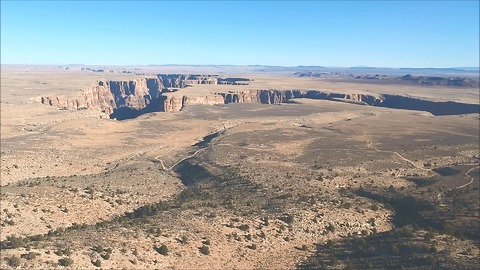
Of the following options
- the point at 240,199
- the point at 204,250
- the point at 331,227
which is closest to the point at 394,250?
the point at 331,227

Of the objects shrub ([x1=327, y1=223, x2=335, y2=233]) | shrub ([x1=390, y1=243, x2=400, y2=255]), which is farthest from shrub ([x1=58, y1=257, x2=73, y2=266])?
shrub ([x1=390, y1=243, x2=400, y2=255])

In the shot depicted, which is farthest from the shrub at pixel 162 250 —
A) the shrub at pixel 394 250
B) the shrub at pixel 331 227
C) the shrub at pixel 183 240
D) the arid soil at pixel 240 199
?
the shrub at pixel 394 250

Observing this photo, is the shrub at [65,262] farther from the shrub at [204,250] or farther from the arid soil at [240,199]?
the shrub at [204,250]

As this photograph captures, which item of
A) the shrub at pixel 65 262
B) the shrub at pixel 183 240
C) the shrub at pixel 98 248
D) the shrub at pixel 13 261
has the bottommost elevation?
the shrub at pixel 183 240

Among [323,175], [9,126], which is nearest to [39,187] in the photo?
[323,175]

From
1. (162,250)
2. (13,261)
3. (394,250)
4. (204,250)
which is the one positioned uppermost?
(13,261)

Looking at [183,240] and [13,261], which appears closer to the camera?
[13,261]

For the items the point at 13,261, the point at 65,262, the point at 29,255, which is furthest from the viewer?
the point at 65,262

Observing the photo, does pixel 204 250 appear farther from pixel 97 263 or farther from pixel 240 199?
pixel 240 199

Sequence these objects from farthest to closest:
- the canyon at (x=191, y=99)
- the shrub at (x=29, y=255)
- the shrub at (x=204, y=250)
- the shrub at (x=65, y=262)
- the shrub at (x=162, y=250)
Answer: the canyon at (x=191, y=99), the shrub at (x=204, y=250), the shrub at (x=162, y=250), the shrub at (x=65, y=262), the shrub at (x=29, y=255)
